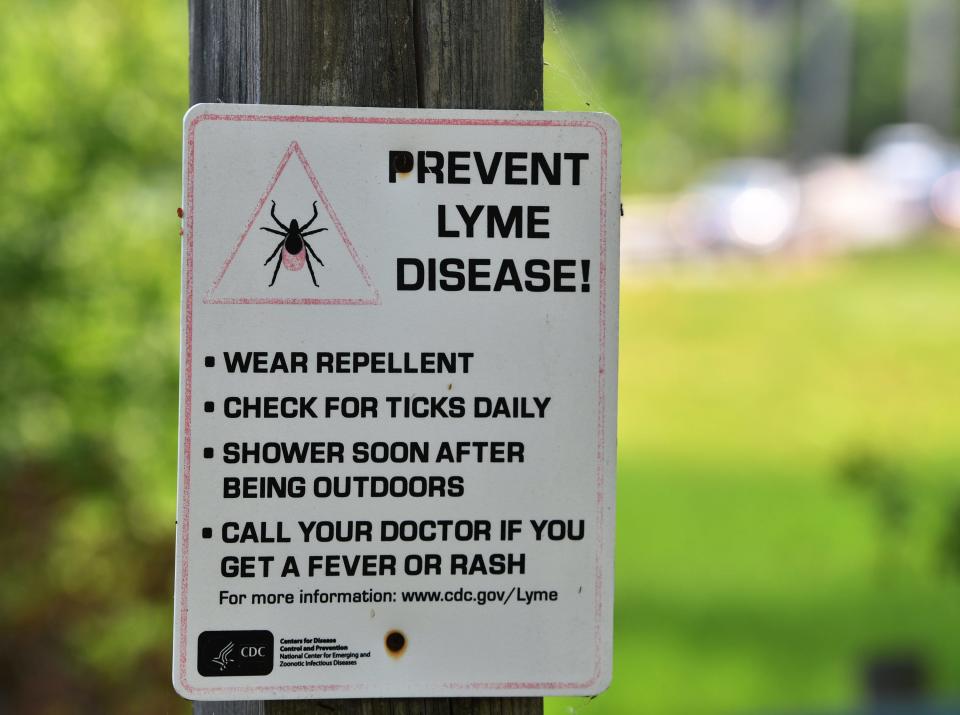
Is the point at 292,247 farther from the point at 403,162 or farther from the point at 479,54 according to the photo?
the point at 479,54

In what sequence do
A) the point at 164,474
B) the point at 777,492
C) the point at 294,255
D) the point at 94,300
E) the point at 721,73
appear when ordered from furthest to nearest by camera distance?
1. the point at 721,73
2. the point at 777,492
3. the point at 164,474
4. the point at 94,300
5. the point at 294,255

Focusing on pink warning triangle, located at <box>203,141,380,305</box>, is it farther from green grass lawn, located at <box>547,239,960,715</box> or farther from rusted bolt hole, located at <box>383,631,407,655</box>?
green grass lawn, located at <box>547,239,960,715</box>

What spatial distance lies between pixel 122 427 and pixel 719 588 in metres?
5.09

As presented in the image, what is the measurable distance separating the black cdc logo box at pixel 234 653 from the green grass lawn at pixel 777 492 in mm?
410

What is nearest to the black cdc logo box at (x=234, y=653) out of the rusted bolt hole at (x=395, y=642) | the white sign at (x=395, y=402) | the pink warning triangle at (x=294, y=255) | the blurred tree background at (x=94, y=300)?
the white sign at (x=395, y=402)

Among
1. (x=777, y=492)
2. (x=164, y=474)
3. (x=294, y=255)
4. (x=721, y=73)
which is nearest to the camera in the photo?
(x=294, y=255)

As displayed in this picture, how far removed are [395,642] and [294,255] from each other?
464 mm

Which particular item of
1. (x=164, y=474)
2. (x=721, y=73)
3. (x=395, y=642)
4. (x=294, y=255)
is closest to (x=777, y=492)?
(x=164, y=474)

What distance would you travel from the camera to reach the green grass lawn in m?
7.45

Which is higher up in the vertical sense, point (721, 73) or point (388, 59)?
point (721, 73)

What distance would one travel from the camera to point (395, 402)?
1424 mm

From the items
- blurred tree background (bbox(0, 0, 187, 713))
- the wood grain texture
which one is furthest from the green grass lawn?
blurred tree background (bbox(0, 0, 187, 713))

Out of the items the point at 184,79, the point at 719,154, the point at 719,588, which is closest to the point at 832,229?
the point at 719,154

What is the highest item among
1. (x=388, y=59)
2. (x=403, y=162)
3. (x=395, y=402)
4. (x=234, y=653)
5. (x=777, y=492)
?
(x=388, y=59)
